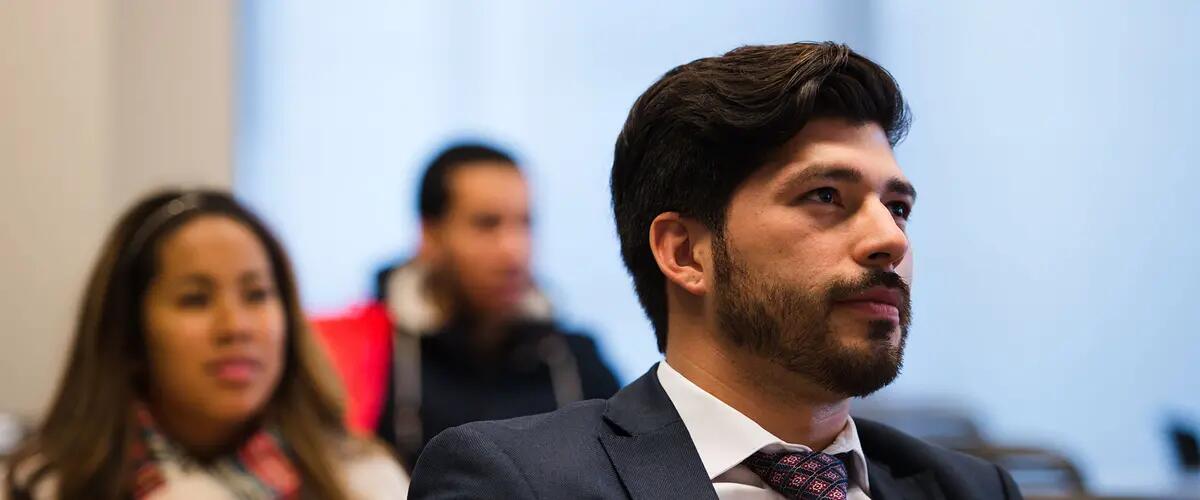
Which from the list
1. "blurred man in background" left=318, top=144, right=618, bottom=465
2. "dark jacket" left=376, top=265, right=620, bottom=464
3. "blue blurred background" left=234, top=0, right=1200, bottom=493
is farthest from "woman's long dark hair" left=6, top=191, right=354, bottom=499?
"blue blurred background" left=234, top=0, right=1200, bottom=493

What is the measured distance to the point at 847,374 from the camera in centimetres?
152

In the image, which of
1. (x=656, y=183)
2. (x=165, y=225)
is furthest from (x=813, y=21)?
(x=656, y=183)

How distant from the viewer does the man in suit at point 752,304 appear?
151 centimetres

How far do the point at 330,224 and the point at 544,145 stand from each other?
0.78 metres

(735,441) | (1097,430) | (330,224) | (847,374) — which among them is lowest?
(1097,430)

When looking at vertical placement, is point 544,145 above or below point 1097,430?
above

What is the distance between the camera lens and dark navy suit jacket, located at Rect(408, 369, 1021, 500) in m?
1.45

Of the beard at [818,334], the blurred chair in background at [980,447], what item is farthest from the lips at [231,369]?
the blurred chair in background at [980,447]

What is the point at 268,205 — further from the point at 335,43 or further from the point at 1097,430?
the point at 1097,430

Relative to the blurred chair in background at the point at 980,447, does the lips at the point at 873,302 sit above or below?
above

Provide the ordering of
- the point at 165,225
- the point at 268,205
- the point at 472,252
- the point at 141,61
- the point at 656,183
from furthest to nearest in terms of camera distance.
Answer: the point at 268,205
the point at 141,61
the point at 472,252
the point at 165,225
the point at 656,183

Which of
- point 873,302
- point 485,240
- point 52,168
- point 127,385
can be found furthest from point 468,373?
point 873,302

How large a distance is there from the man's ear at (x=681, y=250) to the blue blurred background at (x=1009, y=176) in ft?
9.54

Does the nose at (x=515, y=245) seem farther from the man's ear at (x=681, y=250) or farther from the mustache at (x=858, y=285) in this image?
the mustache at (x=858, y=285)
